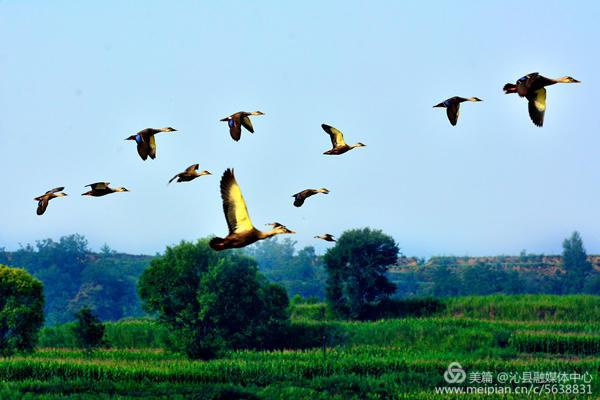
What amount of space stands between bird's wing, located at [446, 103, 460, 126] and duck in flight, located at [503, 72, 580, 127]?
182 centimetres

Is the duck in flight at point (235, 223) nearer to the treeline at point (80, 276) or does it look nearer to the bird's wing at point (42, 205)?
the bird's wing at point (42, 205)

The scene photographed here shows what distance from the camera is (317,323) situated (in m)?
67.2

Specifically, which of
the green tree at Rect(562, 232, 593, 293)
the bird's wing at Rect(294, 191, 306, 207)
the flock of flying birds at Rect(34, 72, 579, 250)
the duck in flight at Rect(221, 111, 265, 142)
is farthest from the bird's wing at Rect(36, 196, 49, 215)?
the green tree at Rect(562, 232, 593, 293)

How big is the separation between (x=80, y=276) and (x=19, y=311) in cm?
8615

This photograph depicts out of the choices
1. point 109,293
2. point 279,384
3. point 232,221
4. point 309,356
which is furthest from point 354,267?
point 232,221

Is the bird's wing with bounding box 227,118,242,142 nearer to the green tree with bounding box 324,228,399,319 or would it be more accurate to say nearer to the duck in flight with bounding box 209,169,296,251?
the duck in flight with bounding box 209,169,296,251

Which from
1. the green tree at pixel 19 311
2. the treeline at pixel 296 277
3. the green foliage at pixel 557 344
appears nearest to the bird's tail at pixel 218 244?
the green tree at pixel 19 311

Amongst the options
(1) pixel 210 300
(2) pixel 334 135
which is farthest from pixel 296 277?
(2) pixel 334 135

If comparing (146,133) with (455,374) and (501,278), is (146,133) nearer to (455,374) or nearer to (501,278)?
(455,374)

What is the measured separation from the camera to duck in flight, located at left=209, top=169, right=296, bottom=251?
1617 centimetres

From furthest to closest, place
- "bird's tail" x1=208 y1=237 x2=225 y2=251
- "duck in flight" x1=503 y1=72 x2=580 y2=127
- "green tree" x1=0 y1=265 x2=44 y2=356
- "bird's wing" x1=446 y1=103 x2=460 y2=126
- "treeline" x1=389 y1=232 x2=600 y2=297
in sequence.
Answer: "treeline" x1=389 y1=232 x2=600 y2=297 → "green tree" x1=0 y1=265 x2=44 y2=356 → "bird's wing" x1=446 y1=103 x2=460 y2=126 → "duck in flight" x1=503 y1=72 x2=580 y2=127 → "bird's tail" x1=208 y1=237 x2=225 y2=251

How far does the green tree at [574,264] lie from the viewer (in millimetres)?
119744

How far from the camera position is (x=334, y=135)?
24562 mm

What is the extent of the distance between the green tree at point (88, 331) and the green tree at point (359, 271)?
25.4 metres
